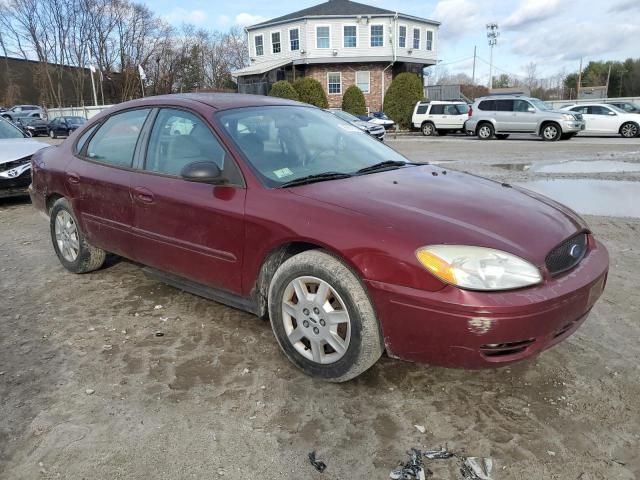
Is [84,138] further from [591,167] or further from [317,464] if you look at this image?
[591,167]

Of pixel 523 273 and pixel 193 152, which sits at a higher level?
pixel 193 152

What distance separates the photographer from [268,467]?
223 centimetres

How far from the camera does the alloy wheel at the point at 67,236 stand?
4.57 meters

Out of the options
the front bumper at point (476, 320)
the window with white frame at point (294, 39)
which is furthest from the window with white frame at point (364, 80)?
the front bumper at point (476, 320)

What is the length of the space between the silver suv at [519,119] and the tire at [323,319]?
1960cm

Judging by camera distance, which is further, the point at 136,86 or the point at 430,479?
the point at 136,86

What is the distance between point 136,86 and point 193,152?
55.9 metres

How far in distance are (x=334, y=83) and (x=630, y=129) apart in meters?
22.2

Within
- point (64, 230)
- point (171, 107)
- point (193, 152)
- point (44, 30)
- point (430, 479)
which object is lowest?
point (430, 479)

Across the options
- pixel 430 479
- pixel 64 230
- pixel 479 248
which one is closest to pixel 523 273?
pixel 479 248

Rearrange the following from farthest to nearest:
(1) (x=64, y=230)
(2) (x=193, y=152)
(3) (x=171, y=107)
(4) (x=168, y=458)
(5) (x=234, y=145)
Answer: (1) (x=64, y=230) < (3) (x=171, y=107) < (2) (x=193, y=152) < (5) (x=234, y=145) < (4) (x=168, y=458)

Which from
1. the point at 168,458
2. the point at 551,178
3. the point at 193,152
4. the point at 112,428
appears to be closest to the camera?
the point at 168,458

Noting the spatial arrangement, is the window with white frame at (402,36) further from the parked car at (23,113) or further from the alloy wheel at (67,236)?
the alloy wheel at (67,236)

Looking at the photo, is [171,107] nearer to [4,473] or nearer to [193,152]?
[193,152]
